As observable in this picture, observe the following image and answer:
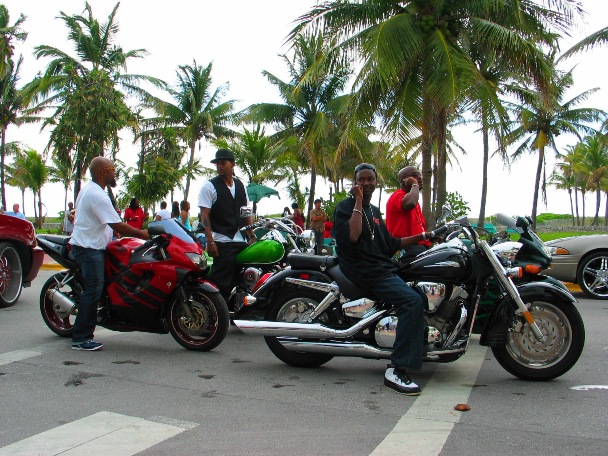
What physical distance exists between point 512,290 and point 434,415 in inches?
46.2

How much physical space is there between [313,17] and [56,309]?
43.4ft

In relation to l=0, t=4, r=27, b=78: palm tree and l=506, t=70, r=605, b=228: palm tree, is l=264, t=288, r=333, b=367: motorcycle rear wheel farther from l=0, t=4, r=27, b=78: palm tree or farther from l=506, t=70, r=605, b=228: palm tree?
l=506, t=70, r=605, b=228: palm tree

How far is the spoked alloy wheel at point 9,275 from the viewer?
8750 millimetres

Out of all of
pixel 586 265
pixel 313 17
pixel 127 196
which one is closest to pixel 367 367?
pixel 586 265

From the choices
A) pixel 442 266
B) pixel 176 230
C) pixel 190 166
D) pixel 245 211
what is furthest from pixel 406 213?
pixel 190 166

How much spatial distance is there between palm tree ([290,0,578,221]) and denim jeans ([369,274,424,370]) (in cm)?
1139

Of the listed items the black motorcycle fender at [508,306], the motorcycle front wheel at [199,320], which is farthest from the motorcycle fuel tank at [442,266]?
the motorcycle front wheel at [199,320]

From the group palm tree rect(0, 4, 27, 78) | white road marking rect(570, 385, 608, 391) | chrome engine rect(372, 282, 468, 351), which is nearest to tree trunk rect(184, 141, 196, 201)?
palm tree rect(0, 4, 27, 78)

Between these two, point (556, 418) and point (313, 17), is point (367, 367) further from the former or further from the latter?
point (313, 17)

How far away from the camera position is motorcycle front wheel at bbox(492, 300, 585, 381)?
4.87 metres

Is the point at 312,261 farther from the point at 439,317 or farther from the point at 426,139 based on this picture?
the point at 426,139

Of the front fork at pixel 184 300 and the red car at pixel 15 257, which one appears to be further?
the red car at pixel 15 257

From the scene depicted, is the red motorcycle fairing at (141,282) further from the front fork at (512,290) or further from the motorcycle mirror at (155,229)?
the front fork at (512,290)

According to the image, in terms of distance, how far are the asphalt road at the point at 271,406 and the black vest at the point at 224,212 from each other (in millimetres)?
1296
